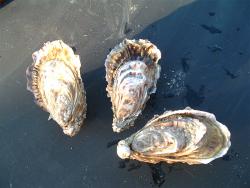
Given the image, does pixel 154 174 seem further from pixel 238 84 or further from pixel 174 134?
pixel 238 84

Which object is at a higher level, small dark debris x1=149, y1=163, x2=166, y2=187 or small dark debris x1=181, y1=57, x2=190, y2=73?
small dark debris x1=181, y1=57, x2=190, y2=73

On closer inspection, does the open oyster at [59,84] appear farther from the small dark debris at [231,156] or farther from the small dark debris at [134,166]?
the small dark debris at [231,156]

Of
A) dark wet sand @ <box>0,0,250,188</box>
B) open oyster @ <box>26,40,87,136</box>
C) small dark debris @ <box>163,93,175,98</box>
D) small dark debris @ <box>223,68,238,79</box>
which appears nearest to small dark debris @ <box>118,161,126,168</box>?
dark wet sand @ <box>0,0,250,188</box>

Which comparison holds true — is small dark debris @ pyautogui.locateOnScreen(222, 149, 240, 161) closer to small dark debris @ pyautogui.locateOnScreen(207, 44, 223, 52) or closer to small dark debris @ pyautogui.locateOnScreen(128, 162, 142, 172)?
small dark debris @ pyautogui.locateOnScreen(128, 162, 142, 172)

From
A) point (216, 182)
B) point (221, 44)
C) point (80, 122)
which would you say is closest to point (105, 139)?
point (80, 122)

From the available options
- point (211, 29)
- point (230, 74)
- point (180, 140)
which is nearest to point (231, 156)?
point (180, 140)
